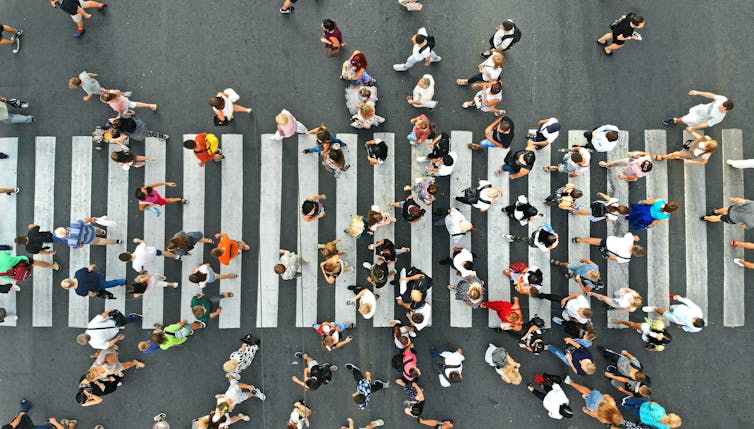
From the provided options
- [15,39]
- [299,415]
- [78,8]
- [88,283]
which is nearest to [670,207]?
[299,415]

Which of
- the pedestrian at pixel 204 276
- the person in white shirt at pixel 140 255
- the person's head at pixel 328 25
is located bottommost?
the pedestrian at pixel 204 276

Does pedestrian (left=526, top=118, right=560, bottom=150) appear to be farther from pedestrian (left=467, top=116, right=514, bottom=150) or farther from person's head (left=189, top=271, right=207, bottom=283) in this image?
person's head (left=189, top=271, right=207, bottom=283)

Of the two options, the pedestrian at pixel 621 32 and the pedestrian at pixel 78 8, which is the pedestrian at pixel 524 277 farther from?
the pedestrian at pixel 78 8

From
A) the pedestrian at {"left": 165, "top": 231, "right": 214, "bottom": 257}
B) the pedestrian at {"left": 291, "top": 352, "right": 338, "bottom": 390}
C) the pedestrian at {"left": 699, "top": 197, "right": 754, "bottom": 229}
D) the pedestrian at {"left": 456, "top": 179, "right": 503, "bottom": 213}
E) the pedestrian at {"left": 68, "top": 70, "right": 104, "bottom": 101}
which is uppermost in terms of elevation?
the pedestrian at {"left": 68, "top": 70, "right": 104, "bottom": 101}

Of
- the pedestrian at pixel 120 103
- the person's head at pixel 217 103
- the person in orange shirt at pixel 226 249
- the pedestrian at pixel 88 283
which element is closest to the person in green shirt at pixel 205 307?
the person in orange shirt at pixel 226 249

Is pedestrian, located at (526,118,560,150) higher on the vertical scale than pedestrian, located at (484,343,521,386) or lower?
higher

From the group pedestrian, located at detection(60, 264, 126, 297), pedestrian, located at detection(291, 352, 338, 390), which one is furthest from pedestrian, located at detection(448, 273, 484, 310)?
pedestrian, located at detection(60, 264, 126, 297)
